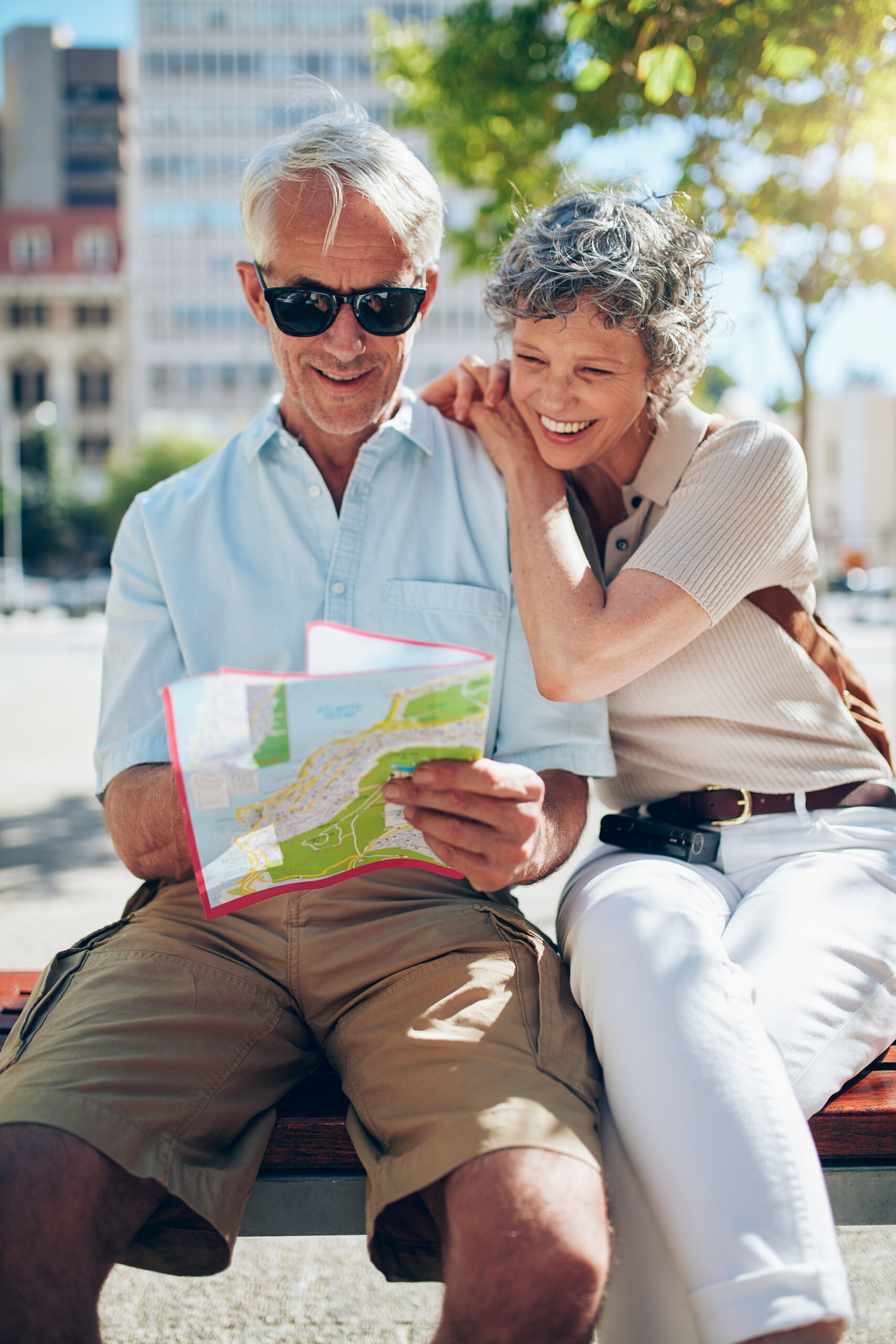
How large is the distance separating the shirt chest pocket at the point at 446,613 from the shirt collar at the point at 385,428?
0.35 m

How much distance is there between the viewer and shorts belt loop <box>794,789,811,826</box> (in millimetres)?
2256

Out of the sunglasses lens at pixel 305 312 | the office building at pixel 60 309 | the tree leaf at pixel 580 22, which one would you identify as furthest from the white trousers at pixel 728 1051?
the office building at pixel 60 309

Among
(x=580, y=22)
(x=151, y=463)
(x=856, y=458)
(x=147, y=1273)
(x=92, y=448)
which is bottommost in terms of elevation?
(x=92, y=448)

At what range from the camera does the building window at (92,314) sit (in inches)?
2291

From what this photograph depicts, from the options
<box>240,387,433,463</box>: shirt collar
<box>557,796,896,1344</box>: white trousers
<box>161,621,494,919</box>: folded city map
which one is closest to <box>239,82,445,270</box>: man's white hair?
<box>240,387,433,463</box>: shirt collar

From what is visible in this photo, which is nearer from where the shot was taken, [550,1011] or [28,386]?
[550,1011]

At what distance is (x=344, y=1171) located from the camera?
1.83m

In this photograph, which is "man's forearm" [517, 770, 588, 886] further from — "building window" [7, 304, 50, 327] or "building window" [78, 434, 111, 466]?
"building window" [7, 304, 50, 327]

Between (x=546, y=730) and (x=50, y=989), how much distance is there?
106cm

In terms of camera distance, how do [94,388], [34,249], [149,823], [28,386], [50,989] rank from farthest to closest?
[94,388] → [34,249] → [28,386] → [149,823] → [50,989]

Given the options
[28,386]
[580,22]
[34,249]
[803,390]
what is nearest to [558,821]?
[580,22]

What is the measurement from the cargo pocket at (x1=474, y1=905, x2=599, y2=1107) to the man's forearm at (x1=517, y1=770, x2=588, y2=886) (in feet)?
0.34

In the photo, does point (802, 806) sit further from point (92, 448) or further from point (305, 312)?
point (92, 448)

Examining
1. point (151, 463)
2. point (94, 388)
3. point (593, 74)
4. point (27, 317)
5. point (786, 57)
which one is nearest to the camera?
point (786, 57)
